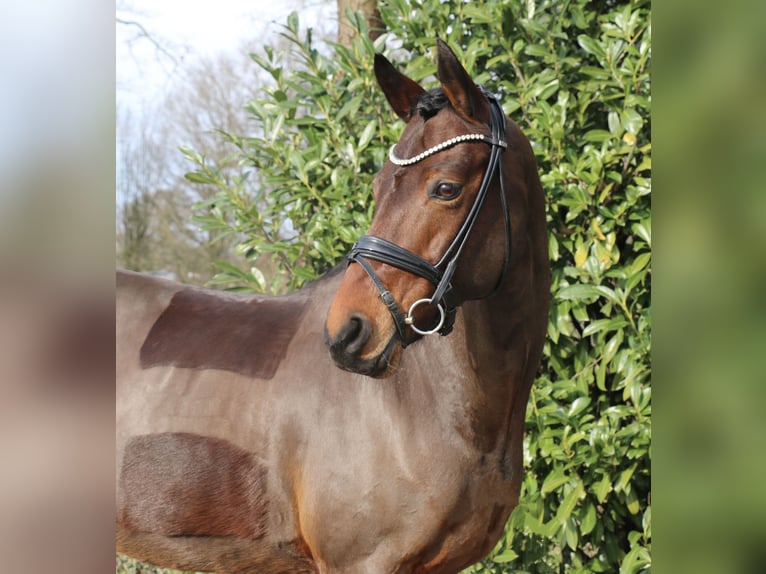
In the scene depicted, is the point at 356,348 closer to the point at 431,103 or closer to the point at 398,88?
the point at 431,103

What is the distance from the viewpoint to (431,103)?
1920 millimetres

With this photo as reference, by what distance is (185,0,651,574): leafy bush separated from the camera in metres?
2.92

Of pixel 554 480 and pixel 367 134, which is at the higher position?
pixel 367 134

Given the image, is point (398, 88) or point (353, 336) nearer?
point (353, 336)

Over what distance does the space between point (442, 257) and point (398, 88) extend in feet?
1.95

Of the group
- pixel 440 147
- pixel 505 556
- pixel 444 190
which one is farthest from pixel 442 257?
pixel 505 556

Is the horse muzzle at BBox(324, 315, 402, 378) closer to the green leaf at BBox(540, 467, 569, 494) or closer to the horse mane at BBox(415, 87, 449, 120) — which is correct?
the horse mane at BBox(415, 87, 449, 120)

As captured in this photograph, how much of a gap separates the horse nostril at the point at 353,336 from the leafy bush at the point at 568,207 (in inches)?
55.7

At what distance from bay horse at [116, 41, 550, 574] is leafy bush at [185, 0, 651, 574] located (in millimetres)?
898
